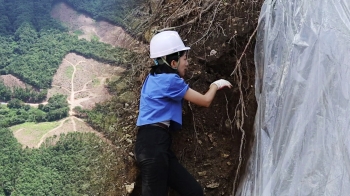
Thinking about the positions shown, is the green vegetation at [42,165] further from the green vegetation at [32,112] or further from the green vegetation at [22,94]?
the green vegetation at [22,94]

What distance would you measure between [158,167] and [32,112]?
6.22m

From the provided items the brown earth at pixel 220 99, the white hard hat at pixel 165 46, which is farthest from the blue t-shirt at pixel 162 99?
the brown earth at pixel 220 99

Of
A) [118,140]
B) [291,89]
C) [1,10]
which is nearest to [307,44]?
[291,89]

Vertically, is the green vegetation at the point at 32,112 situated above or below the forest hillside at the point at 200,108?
below

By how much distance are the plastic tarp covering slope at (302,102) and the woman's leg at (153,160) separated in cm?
50

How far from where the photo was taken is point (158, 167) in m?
2.04

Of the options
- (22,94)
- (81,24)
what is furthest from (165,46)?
(22,94)

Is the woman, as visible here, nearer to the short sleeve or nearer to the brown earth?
the short sleeve

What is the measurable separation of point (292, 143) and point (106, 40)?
17.0 feet

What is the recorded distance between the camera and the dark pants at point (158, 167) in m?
2.05

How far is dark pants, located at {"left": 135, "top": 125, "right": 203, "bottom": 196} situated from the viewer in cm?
205

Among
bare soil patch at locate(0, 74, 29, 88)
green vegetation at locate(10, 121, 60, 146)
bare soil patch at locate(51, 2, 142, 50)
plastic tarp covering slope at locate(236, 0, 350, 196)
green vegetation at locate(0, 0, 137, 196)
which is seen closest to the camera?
plastic tarp covering slope at locate(236, 0, 350, 196)

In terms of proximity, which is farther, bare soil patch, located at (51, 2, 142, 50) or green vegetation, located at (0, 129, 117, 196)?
bare soil patch, located at (51, 2, 142, 50)

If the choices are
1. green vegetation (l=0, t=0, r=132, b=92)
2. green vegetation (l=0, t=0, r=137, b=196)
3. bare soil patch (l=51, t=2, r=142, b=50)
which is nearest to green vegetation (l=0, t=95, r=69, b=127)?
green vegetation (l=0, t=0, r=137, b=196)
